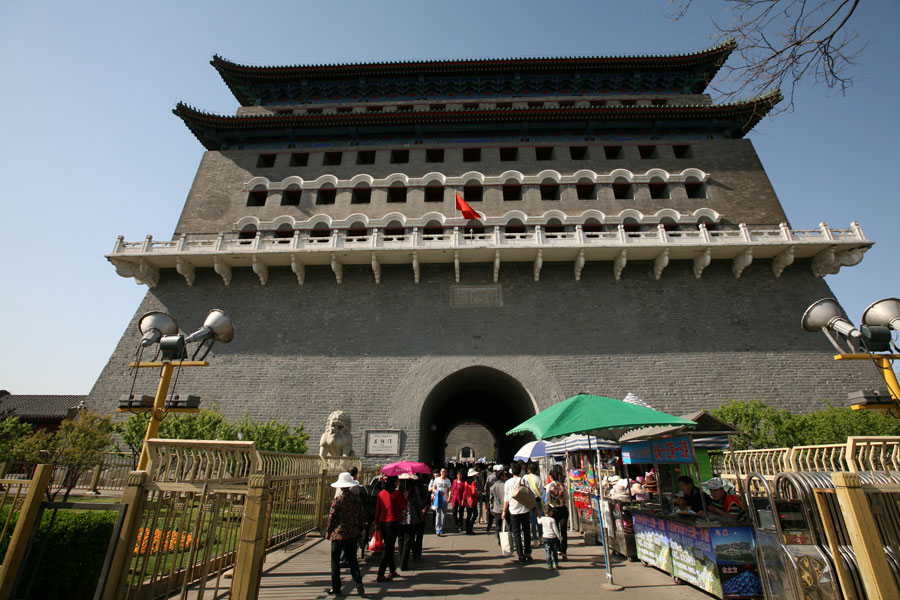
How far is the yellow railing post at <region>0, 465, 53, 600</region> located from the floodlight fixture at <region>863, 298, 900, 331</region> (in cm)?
1153

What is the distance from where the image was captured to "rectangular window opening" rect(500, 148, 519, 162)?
23000mm

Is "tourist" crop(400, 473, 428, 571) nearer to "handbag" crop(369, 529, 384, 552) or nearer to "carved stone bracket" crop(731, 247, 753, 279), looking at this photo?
"handbag" crop(369, 529, 384, 552)

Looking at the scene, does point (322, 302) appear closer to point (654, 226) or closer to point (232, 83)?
point (654, 226)

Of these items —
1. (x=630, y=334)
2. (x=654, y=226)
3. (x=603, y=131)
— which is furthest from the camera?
(x=603, y=131)

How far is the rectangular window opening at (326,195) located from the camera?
2150cm

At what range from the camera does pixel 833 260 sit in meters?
17.5

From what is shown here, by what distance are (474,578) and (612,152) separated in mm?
21948

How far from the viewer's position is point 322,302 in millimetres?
18406

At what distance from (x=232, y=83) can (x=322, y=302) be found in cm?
1774

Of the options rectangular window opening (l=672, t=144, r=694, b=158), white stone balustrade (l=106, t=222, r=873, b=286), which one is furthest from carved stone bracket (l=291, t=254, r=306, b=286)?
rectangular window opening (l=672, t=144, r=694, b=158)

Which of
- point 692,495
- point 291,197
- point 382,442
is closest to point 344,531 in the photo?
point 692,495

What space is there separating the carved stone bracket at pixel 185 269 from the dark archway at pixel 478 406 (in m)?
11.5

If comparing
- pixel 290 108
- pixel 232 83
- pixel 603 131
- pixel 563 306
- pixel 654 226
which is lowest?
pixel 563 306

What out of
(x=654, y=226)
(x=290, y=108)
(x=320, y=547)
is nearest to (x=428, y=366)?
(x=320, y=547)
